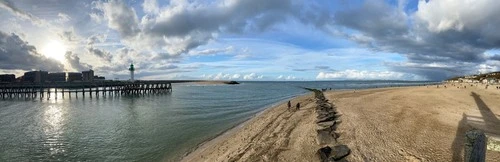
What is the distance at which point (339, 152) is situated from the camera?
943 cm

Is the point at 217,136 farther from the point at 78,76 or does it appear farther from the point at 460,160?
the point at 78,76

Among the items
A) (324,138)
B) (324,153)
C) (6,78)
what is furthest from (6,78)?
(324,153)

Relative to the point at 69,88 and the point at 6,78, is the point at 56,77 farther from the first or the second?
the point at 69,88

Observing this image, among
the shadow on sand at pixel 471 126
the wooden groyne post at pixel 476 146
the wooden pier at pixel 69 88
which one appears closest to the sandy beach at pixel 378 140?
the shadow on sand at pixel 471 126

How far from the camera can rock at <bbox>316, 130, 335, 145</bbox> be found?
11.1 m

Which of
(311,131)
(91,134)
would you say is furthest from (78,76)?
(311,131)

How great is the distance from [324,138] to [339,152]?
191 cm

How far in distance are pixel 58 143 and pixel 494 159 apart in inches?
774

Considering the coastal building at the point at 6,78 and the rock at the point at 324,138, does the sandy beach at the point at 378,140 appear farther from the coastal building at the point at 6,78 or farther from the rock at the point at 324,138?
the coastal building at the point at 6,78

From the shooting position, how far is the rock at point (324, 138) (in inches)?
436

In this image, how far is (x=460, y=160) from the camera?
28.5 feet

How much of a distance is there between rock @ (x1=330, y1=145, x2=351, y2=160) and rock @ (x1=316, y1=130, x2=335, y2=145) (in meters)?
1.08

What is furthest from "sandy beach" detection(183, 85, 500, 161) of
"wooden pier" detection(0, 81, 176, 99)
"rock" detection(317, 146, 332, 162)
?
"wooden pier" detection(0, 81, 176, 99)

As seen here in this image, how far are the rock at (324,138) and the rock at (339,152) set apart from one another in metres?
1.08
